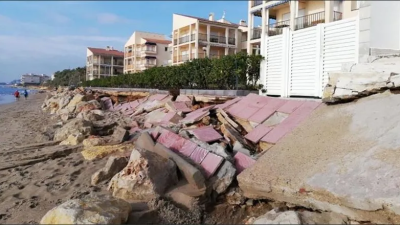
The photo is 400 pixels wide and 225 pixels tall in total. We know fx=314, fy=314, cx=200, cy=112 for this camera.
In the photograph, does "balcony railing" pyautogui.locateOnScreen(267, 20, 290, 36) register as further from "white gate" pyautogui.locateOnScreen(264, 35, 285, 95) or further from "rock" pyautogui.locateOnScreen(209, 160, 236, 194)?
"rock" pyautogui.locateOnScreen(209, 160, 236, 194)

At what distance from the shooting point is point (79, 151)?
287 inches

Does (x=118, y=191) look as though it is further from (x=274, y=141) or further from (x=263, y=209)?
(x=274, y=141)

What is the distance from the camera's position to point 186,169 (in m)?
4.56

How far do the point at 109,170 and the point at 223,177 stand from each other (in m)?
1.97

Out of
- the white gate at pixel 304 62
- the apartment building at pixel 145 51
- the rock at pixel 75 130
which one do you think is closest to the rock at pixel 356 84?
the white gate at pixel 304 62

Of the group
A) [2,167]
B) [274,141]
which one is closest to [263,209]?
[274,141]

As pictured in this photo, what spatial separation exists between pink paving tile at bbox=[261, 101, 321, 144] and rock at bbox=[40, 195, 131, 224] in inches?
120

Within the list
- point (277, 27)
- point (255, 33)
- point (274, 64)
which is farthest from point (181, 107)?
point (255, 33)

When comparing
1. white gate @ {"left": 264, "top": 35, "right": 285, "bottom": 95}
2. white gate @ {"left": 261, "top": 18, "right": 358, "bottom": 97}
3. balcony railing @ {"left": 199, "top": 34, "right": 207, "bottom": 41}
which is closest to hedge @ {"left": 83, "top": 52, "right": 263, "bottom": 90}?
white gate @ {"left": 264, "top": 35, "right": 285, "bottom": 95}

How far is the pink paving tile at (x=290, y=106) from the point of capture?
21.3 ft

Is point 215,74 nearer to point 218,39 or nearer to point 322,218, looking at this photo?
point 322,218

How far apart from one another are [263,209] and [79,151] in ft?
15.9

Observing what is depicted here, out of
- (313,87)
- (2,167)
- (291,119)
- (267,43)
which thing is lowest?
(2,167)

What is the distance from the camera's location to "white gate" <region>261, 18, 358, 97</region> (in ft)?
28.8
